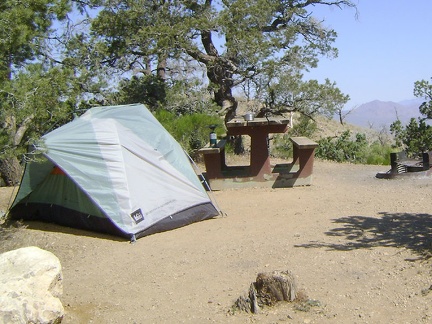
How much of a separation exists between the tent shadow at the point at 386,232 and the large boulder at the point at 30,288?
273 centimetres

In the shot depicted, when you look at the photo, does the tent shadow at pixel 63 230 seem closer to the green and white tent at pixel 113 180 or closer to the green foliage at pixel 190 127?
the green and white tent at pixel 113 180

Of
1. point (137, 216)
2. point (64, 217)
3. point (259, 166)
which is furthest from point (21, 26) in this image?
point (259, 166)

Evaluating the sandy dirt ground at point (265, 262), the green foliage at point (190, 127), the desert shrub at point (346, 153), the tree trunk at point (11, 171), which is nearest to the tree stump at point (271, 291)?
the sandy dirt ground at point (265, 262)

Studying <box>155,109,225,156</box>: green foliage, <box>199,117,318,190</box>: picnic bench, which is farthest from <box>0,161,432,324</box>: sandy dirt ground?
<box>155,109,225,156</box>: green foliage

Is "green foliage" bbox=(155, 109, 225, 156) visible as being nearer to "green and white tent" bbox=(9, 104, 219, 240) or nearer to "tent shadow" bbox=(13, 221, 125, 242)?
"green and white tent" bbox=(9, 104, 219, 240)

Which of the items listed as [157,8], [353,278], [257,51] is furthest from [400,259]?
[157,8]

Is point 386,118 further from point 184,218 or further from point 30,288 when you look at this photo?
point 30,288

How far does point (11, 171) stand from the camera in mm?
11211

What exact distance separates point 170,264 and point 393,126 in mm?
10903

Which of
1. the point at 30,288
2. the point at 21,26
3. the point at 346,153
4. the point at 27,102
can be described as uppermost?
the point at 21,26

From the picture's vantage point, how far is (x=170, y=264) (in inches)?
236

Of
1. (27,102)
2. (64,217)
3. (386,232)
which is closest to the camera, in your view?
(386,232)

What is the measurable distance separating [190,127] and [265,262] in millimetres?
7655

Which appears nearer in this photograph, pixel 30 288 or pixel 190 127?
pixel 30 288
